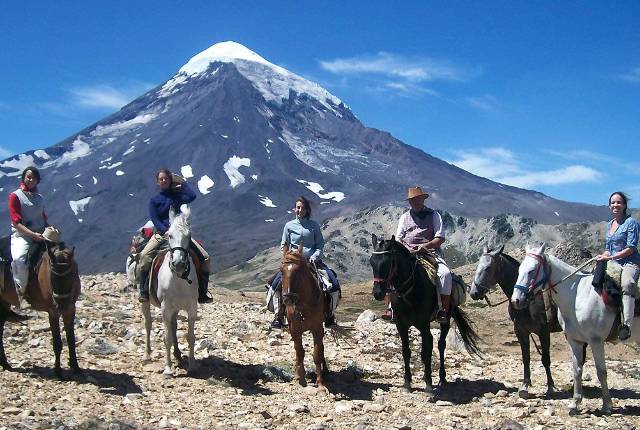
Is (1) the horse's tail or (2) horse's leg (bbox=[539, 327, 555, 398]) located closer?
(2) horse's leg (bbox=[539, 327, 555, 398])

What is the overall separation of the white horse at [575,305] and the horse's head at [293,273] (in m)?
3.53

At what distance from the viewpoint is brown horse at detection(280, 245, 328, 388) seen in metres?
11.8

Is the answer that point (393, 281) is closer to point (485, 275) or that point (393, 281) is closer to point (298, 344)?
point (485, 275)

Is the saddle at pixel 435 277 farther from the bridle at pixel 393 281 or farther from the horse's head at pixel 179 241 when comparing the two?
the horse's head at pixel 179 241

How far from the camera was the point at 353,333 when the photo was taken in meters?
18.0

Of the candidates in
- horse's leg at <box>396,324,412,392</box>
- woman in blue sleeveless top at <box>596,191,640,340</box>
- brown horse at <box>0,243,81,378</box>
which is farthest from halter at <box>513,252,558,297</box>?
brown horse at <box>0,243,81,378</box>

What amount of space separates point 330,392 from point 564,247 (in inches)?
1056

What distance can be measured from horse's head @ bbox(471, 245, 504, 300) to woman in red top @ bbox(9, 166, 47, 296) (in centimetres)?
749

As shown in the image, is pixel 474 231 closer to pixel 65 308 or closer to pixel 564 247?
pixel 564 247

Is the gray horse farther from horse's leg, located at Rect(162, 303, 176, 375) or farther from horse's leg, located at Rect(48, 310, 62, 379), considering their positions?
horse's leg, located at Rect(48, 310, 62, 379)

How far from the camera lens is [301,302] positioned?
1205 cm

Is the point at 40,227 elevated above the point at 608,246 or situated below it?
above

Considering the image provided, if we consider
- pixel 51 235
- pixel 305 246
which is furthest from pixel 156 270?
pixel 305 246

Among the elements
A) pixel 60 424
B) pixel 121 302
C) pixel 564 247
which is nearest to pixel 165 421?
pixel 60 424
